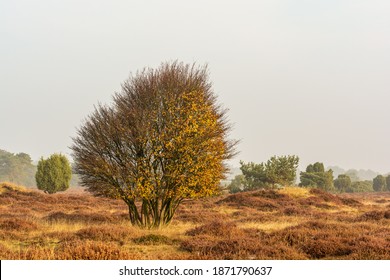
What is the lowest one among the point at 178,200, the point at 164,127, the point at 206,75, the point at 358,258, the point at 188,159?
the point at 358,258

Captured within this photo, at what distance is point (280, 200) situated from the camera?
1486 inches

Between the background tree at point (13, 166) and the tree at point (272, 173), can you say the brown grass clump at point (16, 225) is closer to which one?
the tree at point (272, 173)

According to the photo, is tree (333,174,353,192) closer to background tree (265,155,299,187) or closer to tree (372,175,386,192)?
tree (372,175,386,192)

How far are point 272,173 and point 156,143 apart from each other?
3528 centimetres

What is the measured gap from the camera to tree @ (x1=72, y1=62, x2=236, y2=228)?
17.9 metres

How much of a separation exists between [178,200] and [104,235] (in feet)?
19.0

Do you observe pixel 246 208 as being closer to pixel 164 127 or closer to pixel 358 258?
pixel 164 127

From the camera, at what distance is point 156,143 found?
18.0 meters

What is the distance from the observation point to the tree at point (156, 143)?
17.9m

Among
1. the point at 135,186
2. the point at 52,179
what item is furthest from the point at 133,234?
the point at 52,179

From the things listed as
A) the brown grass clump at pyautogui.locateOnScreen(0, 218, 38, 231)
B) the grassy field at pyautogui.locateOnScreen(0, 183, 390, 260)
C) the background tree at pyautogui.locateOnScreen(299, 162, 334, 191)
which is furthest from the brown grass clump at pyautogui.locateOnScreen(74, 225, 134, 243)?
the background tree at pyautogui.locateOnScreen(299, 162, 334, 191)

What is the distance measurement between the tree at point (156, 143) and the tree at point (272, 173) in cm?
3332

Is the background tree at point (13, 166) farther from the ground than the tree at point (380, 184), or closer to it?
farther from the ground

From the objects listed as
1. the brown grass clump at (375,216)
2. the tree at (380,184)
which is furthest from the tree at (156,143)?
the tree at (380,184)
